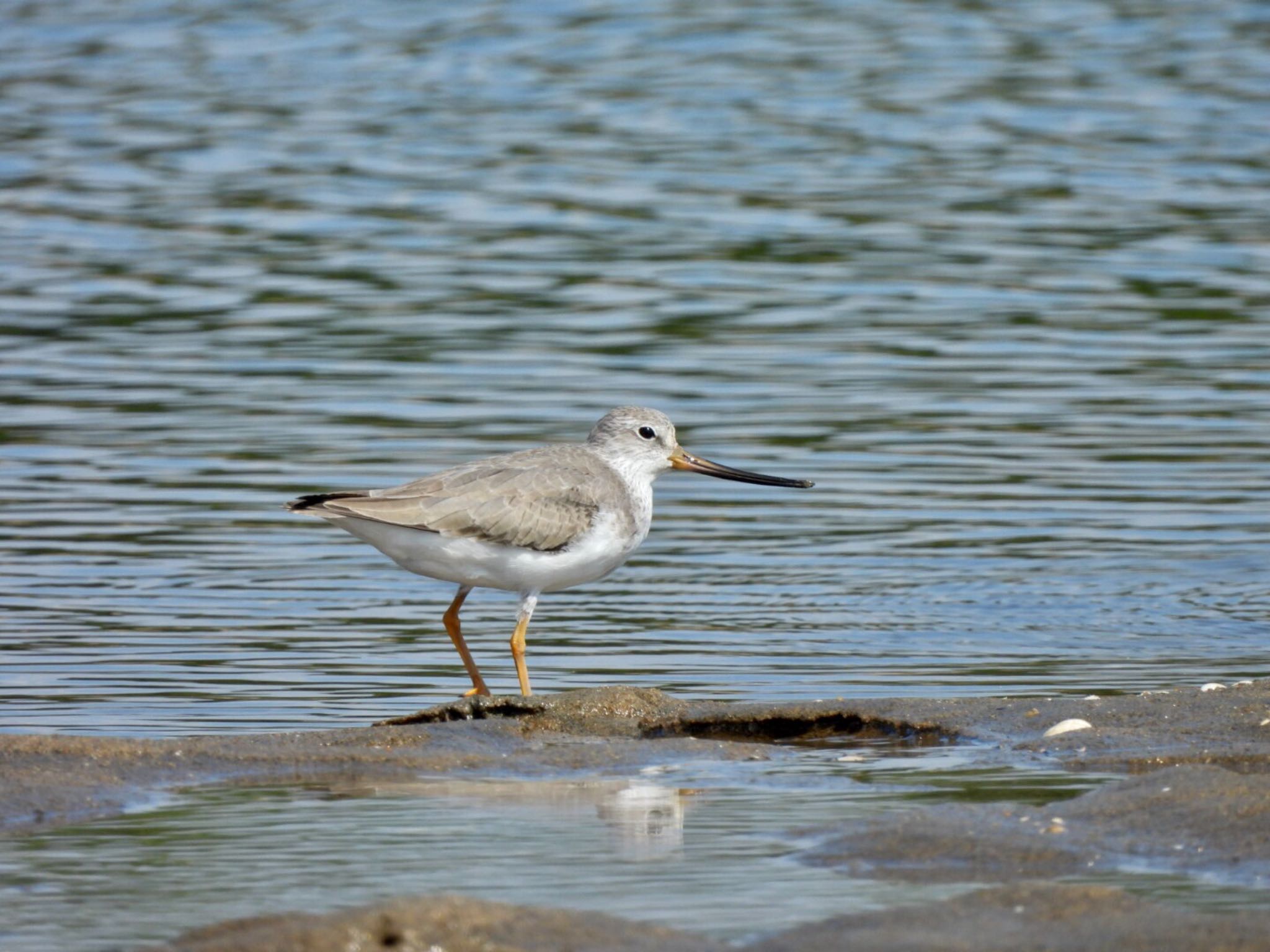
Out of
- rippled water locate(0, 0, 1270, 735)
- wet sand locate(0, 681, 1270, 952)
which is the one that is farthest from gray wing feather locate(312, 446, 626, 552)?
wet sand locate(0, 681, 1270, 952)

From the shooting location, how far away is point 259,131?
25.8m

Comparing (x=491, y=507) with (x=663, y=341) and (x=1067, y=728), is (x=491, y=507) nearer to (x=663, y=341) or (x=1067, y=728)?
(x=1067, y=728)

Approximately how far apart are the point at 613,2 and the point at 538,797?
89.4 ft

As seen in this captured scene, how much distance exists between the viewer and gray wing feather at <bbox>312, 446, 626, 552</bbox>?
8836 mm

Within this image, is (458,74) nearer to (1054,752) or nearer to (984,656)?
(984,656)

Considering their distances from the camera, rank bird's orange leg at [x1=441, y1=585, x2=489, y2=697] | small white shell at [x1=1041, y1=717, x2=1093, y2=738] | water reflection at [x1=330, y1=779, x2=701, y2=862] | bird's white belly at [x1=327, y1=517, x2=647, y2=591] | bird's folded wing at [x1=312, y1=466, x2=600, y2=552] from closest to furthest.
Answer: water reflection at [x1=330, y1=779, x2=701, y2=862] < small white shell at [x1=1041, y1=717, x2=1093, y2=738] < bird's folded wing at [x1=312, y1=466, x2=600, y2=552] < bird's white belly at [x1=327, y1=517, x2=647, y2=591] < bird's orange leg at [x1=441, y1=585, x2=489, y2=697]

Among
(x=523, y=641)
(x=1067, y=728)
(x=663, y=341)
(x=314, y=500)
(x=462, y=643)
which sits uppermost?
(x=314, y=500)

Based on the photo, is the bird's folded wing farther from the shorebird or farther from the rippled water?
the rippled water

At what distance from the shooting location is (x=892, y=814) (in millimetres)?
6387

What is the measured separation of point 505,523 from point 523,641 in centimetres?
52

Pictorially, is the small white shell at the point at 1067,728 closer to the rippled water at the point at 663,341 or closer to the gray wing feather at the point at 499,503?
the rippled water at the point at 663,341

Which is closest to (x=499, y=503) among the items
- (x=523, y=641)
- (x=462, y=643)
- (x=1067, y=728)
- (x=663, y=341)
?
(x=523, y=641)

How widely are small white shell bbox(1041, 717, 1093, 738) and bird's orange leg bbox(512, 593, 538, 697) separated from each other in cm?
219

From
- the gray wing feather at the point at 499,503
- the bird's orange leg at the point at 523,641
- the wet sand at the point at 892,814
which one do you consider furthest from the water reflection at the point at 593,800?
the gray wing feather at the point at 499,503
